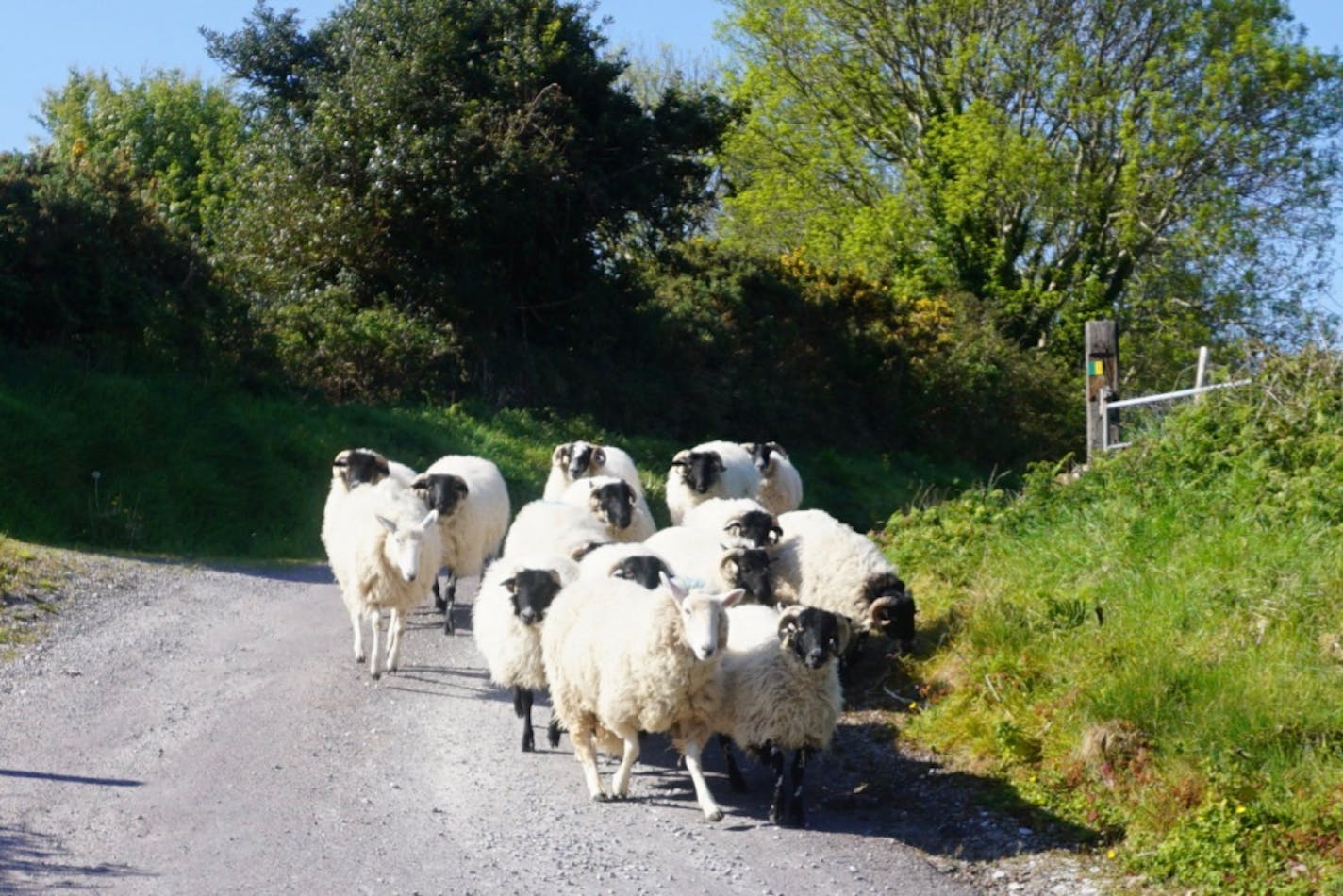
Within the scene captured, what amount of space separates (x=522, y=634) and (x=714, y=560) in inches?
87.5

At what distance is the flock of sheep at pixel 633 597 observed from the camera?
898 centimetres

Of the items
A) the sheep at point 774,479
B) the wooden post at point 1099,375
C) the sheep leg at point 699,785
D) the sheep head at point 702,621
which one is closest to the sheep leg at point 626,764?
the sheep leg at point 699,785

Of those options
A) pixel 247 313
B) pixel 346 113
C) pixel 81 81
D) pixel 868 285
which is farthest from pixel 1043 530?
pixel 81 81

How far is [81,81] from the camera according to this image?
50781 mm

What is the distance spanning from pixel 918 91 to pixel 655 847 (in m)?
31.7

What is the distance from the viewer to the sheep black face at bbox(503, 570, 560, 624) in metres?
10.1

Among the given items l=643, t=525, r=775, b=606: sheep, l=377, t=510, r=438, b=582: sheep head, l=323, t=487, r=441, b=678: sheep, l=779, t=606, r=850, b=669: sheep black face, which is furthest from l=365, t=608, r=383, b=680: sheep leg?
l=779, t=606, r=850, b=669: sheep black face

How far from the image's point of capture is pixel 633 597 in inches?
379

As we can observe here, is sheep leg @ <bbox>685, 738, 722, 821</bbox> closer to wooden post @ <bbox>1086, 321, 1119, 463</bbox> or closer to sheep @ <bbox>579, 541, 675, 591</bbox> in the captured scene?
sheep @ <bbox>579, 541, 675, 591</bbox>

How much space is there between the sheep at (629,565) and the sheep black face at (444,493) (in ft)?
10.1

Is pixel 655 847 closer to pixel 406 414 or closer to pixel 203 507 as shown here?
pixel 203 507

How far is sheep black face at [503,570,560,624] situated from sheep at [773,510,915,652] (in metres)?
2.06

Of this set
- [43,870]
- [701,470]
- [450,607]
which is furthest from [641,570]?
[701,470]

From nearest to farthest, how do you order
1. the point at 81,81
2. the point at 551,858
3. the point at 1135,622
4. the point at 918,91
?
the point at 551,858
the point at 1135,622
the point at 918,91
the point at 81,81
